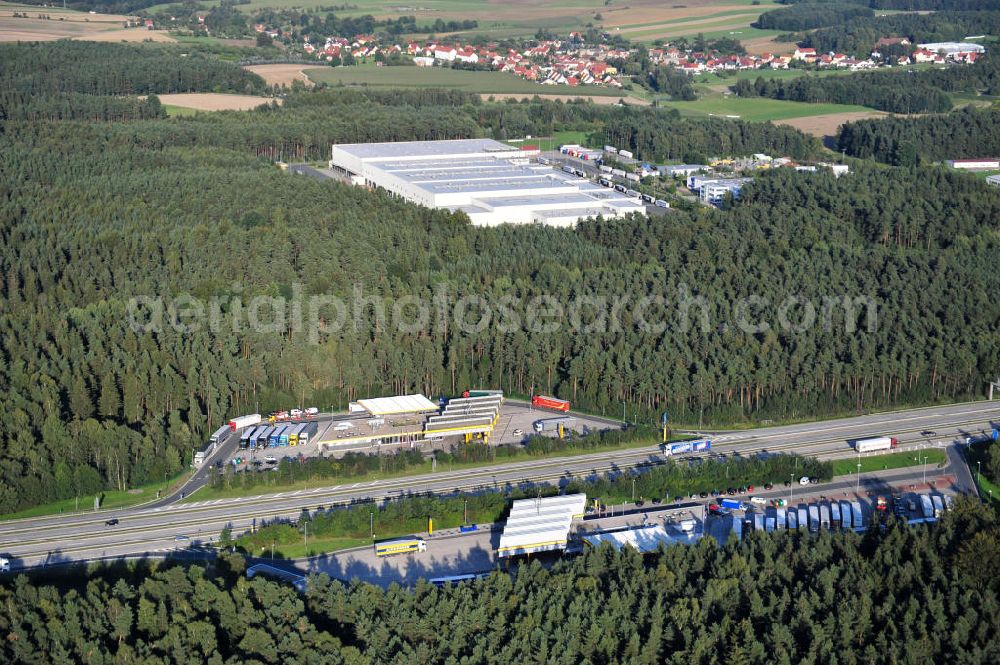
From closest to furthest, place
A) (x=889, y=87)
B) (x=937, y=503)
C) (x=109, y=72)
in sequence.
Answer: (x=937, y=503), (x=109, y=72), (x=889, y=87)

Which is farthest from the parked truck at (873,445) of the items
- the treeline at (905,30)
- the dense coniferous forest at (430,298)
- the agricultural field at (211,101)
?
the treeline at (905,30)

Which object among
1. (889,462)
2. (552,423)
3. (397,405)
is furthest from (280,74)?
(889,462)

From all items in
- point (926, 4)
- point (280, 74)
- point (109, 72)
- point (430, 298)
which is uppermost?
point (926, 4)

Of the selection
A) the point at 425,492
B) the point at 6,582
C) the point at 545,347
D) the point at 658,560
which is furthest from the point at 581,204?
the point at 6,582

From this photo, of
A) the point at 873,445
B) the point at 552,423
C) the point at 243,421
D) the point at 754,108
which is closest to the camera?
the point at 873,445

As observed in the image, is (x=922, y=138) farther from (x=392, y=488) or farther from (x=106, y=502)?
(x=106, y=502)

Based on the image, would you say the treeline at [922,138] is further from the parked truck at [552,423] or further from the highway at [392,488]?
the parked truck at [552,423]
